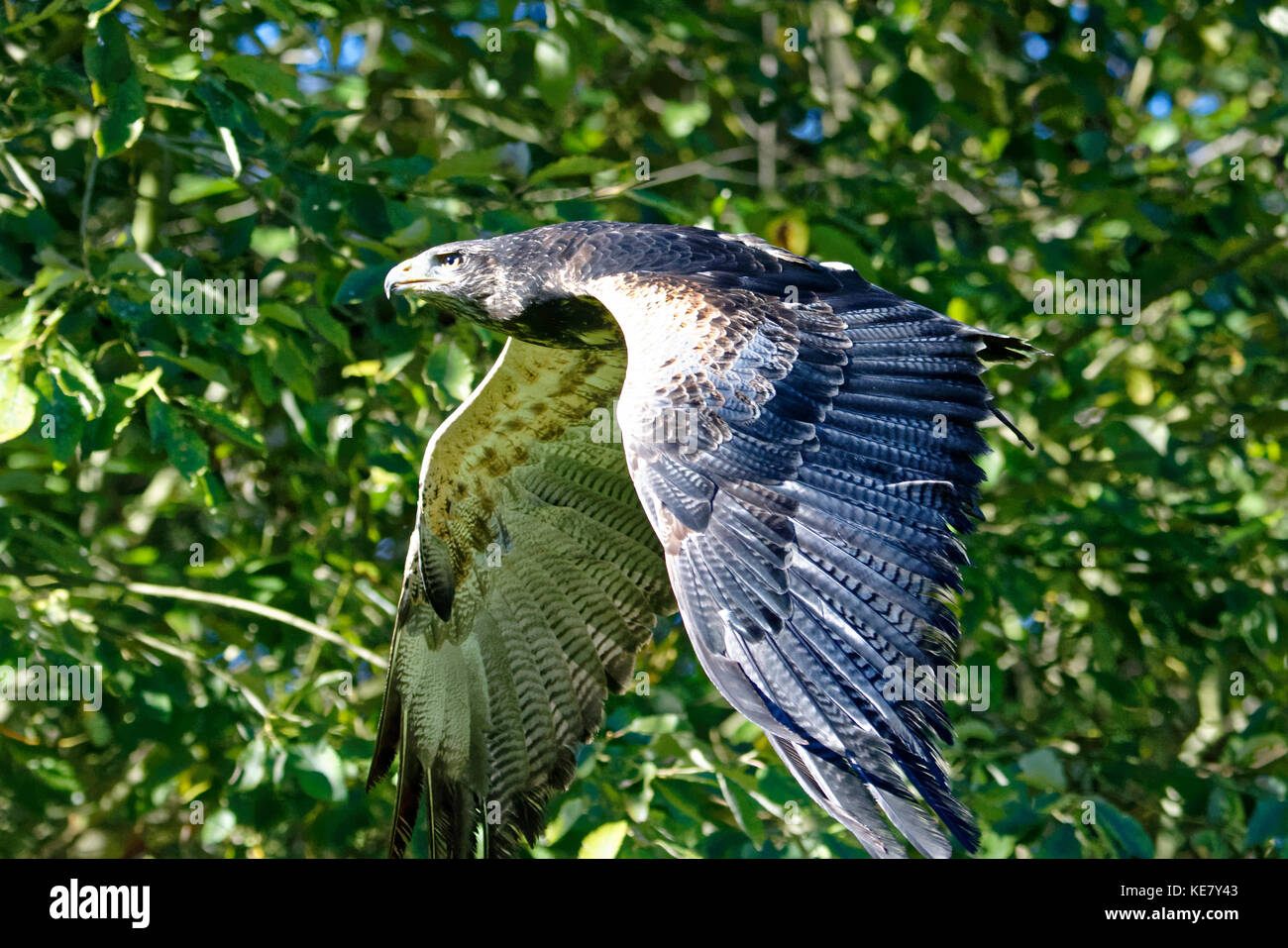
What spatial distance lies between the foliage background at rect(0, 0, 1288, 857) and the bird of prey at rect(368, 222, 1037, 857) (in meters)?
0.26

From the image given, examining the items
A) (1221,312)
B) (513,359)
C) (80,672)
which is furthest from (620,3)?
(80,672)

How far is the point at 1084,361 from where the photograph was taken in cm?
536

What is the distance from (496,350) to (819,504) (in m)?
1.80

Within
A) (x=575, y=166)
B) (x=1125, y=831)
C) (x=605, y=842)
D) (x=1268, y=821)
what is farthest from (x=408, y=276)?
(x=1268, y=821)

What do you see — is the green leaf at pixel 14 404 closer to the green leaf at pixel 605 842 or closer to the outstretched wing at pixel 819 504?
the outstretched wing at pixel 819 504

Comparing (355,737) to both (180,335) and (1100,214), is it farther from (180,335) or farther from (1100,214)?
(1100,214)

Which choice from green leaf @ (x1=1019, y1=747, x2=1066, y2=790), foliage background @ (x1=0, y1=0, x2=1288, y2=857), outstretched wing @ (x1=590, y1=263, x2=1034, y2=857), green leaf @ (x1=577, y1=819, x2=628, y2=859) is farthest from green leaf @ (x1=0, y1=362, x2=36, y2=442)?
green leaf @ (x1=1019, y1=747, x2=1066, y2=790)

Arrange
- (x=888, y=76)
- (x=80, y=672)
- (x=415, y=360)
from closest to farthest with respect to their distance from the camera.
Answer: (x=80, y=672) < (x=415, y=360) < (x=888, y=76)

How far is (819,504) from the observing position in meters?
3.09

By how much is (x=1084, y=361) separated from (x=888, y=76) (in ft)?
4.70

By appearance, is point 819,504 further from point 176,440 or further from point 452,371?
point 176,440

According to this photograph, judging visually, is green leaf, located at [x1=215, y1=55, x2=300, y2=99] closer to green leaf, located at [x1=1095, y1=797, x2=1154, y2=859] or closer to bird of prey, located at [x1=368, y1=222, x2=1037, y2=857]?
bird of prey, located at [x1=368, y1=222, x2=1037, y2=857]

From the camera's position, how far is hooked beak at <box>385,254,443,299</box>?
3.98 m

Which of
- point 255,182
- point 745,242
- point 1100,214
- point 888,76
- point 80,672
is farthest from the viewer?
point 888,76
